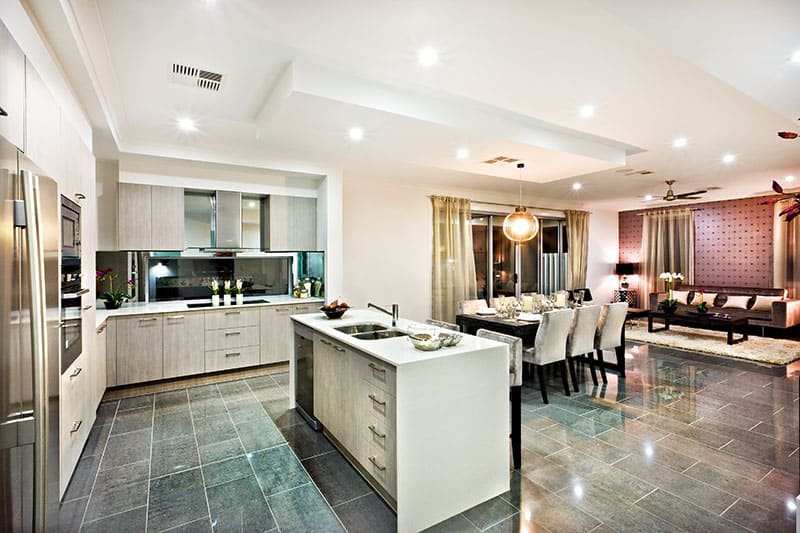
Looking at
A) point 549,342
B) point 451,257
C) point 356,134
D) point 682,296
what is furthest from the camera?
point 682,296

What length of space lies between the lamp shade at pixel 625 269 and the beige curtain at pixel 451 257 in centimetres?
473

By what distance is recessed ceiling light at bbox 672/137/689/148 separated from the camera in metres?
4.28

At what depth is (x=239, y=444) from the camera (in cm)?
306

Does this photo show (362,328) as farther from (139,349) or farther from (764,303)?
(764,303)

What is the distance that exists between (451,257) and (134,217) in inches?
176

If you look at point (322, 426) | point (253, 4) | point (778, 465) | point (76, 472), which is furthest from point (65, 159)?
point (778, 465)

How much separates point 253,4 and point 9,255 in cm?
164

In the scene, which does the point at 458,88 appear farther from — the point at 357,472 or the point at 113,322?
the point at 113,322

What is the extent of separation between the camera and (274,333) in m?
5.00

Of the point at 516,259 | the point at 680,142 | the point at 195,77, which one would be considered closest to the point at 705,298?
the point at 516,259

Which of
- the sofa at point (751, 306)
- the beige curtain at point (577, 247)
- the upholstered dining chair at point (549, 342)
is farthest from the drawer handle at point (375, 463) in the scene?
the sofa at point (751, 306)

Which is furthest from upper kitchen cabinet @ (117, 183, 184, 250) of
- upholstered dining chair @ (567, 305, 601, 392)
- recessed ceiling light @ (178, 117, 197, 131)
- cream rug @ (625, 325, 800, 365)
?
cream rug @ (625, 325, 800, 365)

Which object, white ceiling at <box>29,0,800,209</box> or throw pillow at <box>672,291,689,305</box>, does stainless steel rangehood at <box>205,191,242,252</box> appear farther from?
throw pillow at <box>672,291,689,305</box>

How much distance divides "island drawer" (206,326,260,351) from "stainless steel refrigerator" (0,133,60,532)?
330cm
